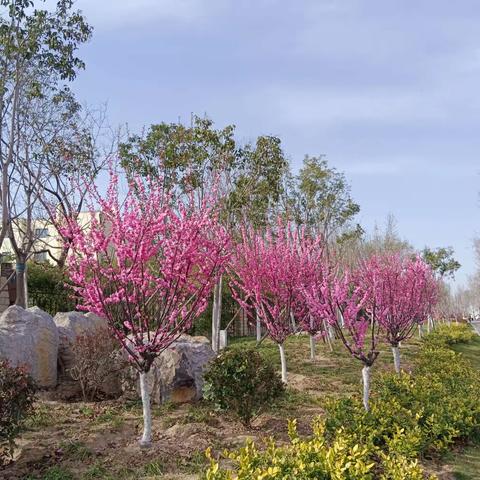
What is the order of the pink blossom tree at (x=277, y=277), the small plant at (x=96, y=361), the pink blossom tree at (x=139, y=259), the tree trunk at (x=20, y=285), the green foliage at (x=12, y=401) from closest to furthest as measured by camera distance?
1. the green foliage at (x=12, y=401)
2. the pink blossom tree at (x=139, y=259)
3. the small plant at (x=96, y=361)
4. the pink blossom tree at (x=277, y=277)
5. the tree trunk at (x=20, y=285)

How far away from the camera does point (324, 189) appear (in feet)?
70.0

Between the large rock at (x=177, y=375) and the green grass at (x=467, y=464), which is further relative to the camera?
the large rock at (x=177, y=375)

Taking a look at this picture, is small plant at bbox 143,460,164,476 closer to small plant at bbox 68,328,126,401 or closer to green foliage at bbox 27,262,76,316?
small plant at bbox 68,328,126,401

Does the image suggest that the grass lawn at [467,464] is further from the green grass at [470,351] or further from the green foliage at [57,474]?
the green grass at [470,351]

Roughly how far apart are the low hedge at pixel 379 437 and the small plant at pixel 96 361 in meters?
3.90

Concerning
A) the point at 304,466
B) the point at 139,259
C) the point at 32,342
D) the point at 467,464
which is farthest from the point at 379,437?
the point at 32,342

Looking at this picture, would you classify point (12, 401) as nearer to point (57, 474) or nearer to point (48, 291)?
point (57, 474)

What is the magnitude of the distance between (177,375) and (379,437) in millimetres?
3681

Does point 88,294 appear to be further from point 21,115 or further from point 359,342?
point 21,115

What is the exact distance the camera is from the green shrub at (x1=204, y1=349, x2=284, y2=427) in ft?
24.9

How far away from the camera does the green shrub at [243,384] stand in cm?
759

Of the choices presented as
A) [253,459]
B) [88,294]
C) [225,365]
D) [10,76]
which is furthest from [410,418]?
[10,76]

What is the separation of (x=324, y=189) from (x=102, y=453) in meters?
16.0

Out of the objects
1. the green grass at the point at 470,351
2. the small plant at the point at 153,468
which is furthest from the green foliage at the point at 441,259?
the small plant at the point at 153,468
